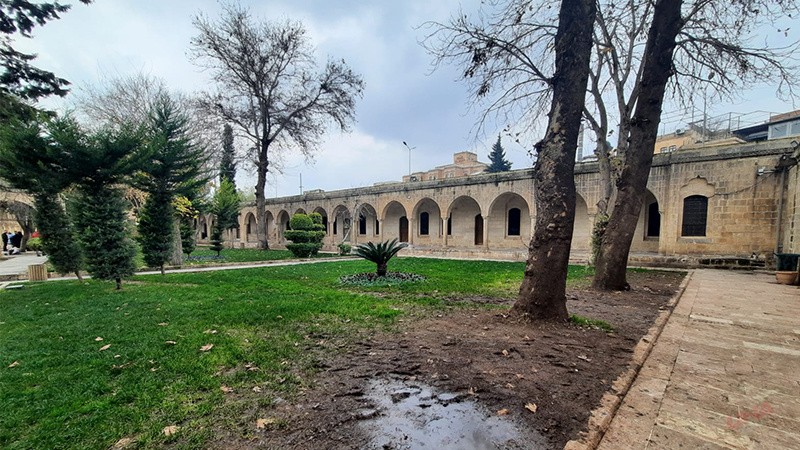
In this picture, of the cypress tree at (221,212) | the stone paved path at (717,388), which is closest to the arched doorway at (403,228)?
the cypress tree at (221,212)

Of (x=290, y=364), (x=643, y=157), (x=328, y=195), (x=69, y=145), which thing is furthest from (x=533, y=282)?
(x=328, y=195)

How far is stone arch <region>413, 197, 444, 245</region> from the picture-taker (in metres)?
23.6

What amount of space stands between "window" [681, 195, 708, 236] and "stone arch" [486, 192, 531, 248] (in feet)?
23.7

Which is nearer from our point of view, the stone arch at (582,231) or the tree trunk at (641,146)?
the tree trunk at (641,146)

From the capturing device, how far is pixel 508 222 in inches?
810

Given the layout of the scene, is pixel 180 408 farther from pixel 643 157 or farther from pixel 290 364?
pixel 643 157

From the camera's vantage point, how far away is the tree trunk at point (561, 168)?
4321mm

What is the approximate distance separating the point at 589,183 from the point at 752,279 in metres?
7.14

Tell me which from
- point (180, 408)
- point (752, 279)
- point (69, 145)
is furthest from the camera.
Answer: point (752, 279)

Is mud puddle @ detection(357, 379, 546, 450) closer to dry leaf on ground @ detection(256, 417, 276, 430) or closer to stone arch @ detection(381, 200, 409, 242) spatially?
dry leaf on ground @ detection(256, 417, 276, 430)

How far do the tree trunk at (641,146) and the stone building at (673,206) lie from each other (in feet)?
7.86

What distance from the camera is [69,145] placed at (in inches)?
268

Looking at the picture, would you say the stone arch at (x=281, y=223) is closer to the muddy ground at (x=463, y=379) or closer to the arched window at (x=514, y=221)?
the arched window at (x=514, y=221)

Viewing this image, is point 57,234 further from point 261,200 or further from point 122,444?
point 261,200
